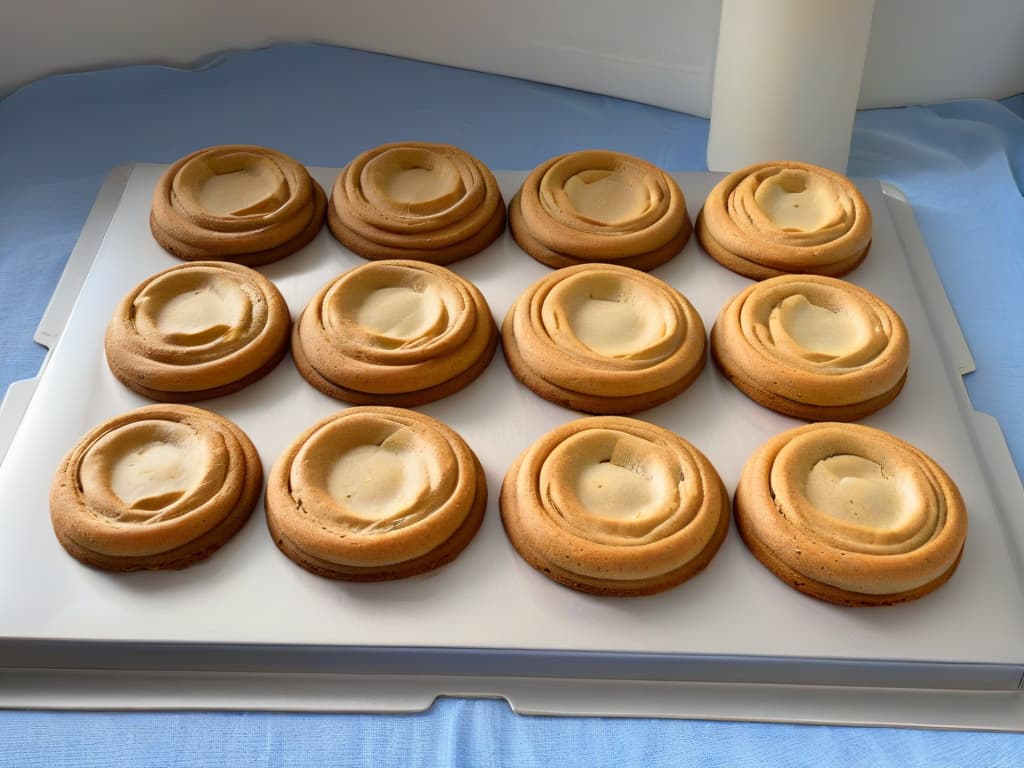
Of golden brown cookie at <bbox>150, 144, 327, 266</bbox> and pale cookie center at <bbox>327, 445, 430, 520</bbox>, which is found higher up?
golden brown cookie at <bbox>150, 144, 327, 266</bbox>

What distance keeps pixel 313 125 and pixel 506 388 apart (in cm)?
83

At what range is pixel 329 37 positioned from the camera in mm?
2049

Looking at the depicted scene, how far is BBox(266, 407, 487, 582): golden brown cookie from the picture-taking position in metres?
1.04

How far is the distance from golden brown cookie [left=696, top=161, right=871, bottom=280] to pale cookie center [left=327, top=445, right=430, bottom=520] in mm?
551

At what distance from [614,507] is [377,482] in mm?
242

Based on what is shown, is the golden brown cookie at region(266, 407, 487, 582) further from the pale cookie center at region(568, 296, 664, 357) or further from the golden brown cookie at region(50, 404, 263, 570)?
the pale cookie center at region(568, 296, 664, 357)

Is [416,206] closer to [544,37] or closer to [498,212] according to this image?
[498,212]

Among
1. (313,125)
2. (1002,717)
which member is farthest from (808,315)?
(313,125)

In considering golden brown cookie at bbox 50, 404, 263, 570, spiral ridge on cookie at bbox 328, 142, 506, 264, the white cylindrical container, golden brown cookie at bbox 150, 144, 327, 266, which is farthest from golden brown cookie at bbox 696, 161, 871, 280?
golden brown cookie at bbox 50, 404, 263, 570

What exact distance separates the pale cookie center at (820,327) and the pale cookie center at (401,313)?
0.41m

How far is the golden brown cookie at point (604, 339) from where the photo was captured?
1217mm

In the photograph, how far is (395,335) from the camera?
127 cm

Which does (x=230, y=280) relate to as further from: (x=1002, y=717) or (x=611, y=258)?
(x=1002, y=717)

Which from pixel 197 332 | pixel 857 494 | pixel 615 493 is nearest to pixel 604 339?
pixel 615 493
